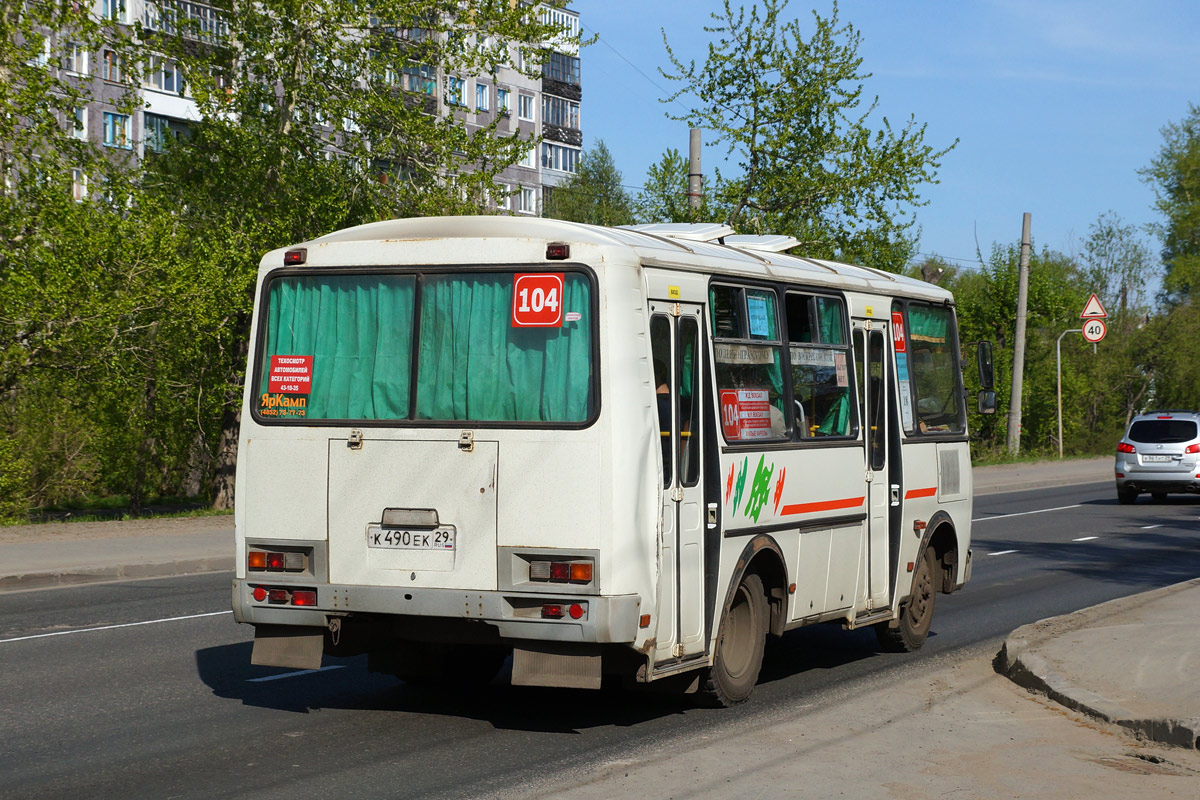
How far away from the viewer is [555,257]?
768cm

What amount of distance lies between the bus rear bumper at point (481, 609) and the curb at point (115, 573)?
8331 millimetres

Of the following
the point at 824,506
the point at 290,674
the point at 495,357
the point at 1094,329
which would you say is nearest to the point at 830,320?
the point at 824,506

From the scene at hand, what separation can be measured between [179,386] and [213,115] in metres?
4.93

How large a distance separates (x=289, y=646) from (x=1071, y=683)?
482cm

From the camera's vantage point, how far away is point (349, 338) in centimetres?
819

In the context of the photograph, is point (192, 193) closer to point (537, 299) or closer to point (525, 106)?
A: point (537, 299)

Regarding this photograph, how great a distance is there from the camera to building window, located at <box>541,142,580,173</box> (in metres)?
83.8

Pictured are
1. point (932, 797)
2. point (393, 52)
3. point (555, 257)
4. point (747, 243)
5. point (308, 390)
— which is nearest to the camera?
point (932, 797)

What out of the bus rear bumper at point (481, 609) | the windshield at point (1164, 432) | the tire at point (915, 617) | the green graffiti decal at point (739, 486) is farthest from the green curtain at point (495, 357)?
the windshield at point (1164, 432)

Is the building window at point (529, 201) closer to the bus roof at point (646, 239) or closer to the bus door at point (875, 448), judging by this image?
the bus door at point (875, 448)

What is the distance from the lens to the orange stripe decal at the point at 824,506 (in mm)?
9141

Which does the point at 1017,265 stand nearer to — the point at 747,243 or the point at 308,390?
the point at 747,243

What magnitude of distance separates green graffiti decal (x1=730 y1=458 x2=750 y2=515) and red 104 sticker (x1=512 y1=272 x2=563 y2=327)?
1568 millimetres

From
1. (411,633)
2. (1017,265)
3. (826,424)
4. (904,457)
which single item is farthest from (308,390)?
(1017,265)
